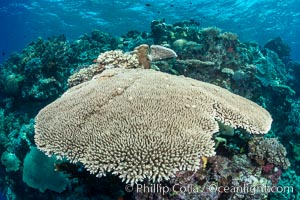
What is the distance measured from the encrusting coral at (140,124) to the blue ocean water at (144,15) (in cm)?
2445

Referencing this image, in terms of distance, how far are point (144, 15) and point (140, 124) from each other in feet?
115

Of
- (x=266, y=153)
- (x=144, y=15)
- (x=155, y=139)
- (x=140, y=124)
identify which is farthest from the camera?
(x=144, y=15)

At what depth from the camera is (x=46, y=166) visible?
24.5 ft

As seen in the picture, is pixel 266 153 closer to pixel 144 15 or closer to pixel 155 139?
pixel 155 139

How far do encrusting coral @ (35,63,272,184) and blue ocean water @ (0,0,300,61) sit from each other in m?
24.4

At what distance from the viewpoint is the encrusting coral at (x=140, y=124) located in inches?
113

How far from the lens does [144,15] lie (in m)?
36.0

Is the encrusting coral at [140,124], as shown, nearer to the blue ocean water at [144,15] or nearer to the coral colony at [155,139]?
the coral colony at [155,139]

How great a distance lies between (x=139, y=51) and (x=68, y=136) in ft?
13.4

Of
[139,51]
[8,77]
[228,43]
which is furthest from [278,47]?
[8,77]

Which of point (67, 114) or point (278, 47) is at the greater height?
point (67, 114)

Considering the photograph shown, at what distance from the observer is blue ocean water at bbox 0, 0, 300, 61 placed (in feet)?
102

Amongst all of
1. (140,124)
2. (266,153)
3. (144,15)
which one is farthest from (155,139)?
(144,15)

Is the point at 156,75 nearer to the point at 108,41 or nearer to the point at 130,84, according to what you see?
the point at 130,84
